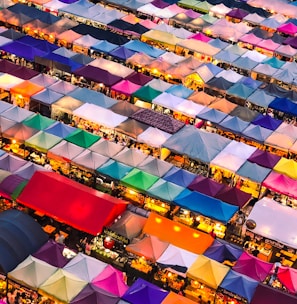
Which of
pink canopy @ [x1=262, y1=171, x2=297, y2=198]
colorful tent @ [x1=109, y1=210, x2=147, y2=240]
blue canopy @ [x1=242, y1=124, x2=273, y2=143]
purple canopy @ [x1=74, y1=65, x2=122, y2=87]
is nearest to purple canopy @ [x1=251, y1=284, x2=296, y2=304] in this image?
colorful tent @ [x1=109, y1=210, x2=147, y2=240]

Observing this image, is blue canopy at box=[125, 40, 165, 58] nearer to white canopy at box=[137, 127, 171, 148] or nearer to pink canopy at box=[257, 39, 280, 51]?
pink canopy at box=[257, 39, 280, 51]

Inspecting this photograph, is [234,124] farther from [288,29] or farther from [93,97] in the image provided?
[288,29]

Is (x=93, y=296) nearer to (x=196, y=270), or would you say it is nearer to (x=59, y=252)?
(x=59, y=252)

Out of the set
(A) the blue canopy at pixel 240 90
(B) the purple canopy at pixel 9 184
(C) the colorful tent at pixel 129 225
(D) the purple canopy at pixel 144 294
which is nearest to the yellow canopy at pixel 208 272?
(D) the purple canopy at pixel 144 294

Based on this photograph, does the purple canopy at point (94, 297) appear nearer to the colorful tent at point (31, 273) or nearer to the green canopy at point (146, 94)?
the colorful tent at point (31, 273)

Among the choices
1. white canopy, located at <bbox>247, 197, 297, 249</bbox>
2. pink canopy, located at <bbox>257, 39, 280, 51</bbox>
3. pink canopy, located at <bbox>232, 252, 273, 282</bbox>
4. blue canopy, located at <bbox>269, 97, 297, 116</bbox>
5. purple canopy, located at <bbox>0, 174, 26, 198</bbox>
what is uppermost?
purple canopy, located at <bbox>0, 174, 26, 198</bbox>
